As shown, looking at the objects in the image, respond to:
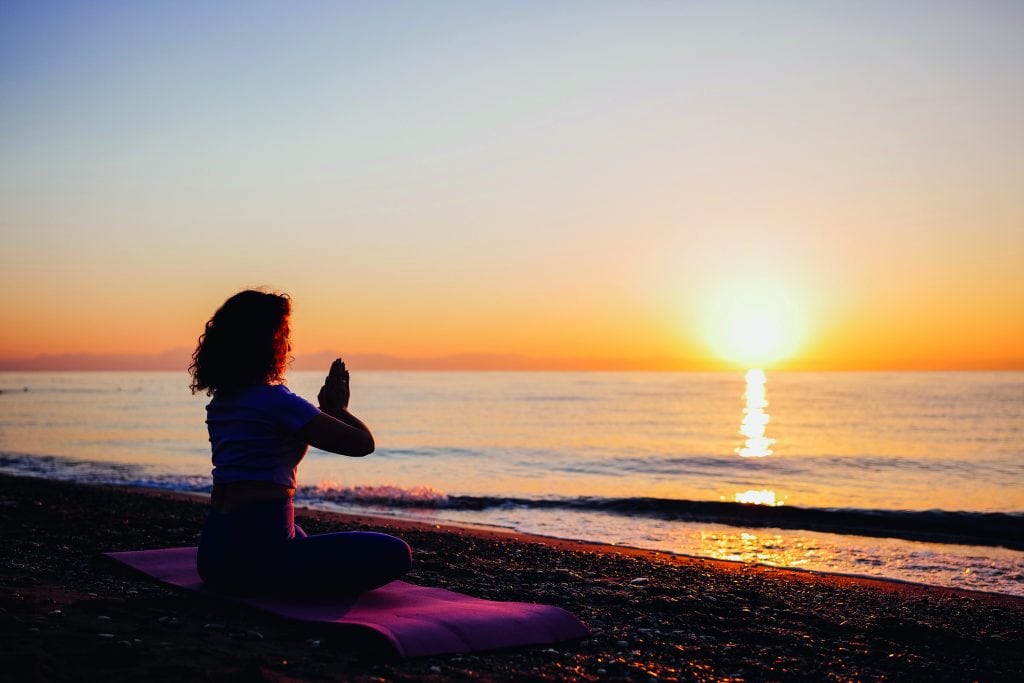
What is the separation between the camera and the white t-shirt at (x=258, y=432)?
5340mm

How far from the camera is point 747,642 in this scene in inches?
250

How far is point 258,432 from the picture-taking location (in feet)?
17.7

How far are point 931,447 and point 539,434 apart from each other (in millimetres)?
17910

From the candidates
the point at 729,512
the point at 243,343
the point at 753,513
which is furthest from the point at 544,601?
the point at 753,513

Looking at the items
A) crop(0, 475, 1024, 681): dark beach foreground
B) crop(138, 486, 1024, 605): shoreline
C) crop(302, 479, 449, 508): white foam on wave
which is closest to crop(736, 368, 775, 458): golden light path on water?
crop(302, 479, 449, 508): white foam on wave

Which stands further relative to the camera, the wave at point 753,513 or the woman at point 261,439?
the wave at point 753,513

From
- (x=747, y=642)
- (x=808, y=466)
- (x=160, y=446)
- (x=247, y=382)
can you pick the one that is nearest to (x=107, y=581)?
(x=247, y=382)

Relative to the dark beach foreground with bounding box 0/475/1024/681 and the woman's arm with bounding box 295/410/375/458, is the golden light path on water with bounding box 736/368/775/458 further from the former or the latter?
the woman's arm with bounding box 295/410/375/458

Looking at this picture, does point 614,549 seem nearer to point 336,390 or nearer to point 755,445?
point 336,390

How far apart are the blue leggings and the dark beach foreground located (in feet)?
0.91

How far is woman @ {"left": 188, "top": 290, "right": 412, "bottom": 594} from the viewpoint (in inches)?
211

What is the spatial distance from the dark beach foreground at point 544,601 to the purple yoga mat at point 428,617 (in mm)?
94

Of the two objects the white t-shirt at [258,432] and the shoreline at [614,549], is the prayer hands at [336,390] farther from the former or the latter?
the shoreline at [614,549]

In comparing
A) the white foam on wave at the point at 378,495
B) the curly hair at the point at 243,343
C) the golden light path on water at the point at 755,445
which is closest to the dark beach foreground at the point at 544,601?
the curly hair at the point at 243,343
